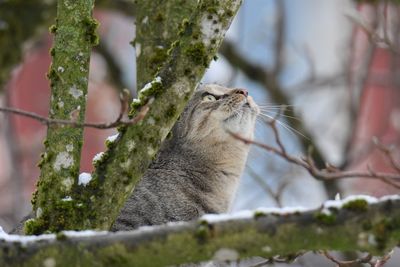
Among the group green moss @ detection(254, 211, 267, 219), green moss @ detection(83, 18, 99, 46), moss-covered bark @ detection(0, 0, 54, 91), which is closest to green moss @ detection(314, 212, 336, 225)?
green moss @ detection(254, 211, 267, 219)

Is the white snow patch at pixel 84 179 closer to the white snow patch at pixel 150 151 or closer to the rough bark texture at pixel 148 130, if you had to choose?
the rough bark texture at pixel 148 130

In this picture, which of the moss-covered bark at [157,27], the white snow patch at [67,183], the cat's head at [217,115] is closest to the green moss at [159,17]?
the moss-covered bark at [157,27]

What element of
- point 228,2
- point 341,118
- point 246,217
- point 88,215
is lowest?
point 341,118

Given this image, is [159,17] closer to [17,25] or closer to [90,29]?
[90,29]

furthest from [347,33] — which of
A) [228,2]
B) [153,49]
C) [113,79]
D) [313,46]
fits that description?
[228,2]

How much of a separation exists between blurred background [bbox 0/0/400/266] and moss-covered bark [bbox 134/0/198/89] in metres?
0.71

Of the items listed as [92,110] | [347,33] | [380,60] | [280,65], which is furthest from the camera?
[380,60]

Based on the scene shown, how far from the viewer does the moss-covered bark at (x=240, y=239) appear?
2350 millimetres

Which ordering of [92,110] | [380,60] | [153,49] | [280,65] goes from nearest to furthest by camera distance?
[153,49] → [280,65] → [92,110] → [380,60]

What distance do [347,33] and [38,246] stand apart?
7967 mm

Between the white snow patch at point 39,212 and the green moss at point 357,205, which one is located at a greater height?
the green moss at point 357,205

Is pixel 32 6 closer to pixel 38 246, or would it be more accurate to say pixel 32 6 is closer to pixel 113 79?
pixel 113 79

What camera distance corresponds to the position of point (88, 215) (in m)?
2.88

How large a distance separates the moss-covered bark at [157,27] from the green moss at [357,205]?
1.78 metres
